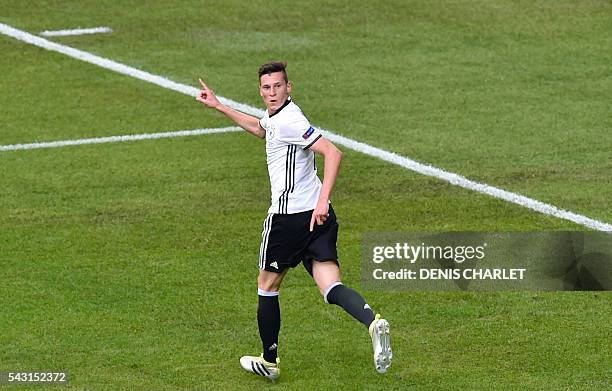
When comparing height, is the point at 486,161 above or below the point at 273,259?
below

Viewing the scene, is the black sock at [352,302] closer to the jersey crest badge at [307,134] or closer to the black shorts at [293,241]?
the black shorts at [293,241]

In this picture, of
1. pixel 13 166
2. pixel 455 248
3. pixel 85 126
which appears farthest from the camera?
pixel 85 126

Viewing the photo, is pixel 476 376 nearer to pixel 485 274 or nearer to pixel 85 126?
pixel 485 274

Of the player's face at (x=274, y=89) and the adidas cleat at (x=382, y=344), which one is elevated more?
the player's face at (x=274, y=89)

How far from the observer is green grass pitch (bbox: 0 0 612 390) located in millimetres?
10945

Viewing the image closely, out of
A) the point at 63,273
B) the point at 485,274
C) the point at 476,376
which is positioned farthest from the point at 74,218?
the point at 476,376

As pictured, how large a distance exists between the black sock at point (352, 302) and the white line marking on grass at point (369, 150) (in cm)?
427

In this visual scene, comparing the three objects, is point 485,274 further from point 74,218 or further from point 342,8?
point 342,8

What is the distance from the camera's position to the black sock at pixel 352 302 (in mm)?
10127

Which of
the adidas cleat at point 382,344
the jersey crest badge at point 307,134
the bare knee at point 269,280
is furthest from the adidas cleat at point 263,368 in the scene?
the jersey crest badge at point 307,134

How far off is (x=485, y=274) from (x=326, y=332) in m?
1.90

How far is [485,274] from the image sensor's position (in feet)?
41.5

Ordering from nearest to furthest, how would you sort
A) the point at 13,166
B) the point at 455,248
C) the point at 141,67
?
the point at 455,248, the point at 13,166, the point at 141,67

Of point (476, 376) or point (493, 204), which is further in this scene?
point (493, 204)
